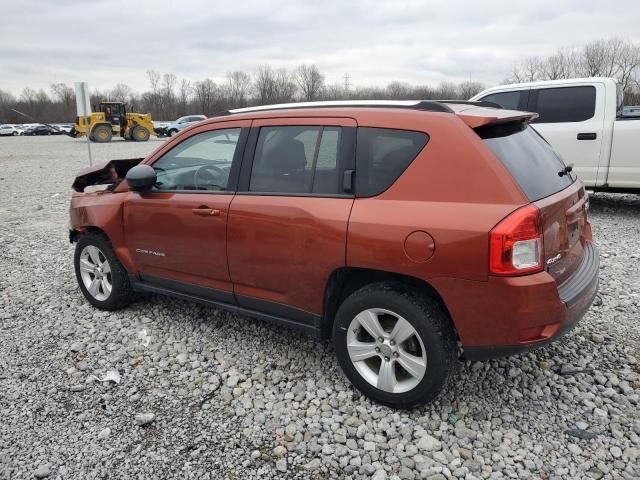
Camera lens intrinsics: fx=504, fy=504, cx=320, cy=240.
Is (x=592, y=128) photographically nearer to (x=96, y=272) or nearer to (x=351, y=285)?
(x=351, y=285)

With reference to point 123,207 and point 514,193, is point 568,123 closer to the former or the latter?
point 514,193

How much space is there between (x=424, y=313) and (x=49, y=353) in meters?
2.84

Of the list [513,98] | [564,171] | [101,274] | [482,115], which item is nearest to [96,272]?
[101,274]

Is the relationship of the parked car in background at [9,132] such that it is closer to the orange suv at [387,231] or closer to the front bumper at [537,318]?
the orange suv at [387,231]

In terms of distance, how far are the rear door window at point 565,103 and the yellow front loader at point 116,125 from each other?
31727 mm

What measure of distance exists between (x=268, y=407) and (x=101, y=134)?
34.6 m

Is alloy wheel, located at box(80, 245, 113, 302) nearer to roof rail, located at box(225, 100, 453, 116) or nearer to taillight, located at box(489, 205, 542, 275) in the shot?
roof rail, located at box(225, 100, 453, 116)

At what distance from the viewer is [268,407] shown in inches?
120

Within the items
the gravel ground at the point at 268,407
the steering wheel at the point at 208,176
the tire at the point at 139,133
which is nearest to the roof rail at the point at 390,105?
the steering wheel at the point at 208,176

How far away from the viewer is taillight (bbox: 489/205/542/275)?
242 centimetres

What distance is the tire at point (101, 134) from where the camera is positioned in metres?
33.2

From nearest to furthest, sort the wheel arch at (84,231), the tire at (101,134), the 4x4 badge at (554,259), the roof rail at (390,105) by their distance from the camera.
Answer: the 4x4 badge at (554,259) → the roof rail at (390,105) → the wheel arch at (84,231) → the tire at (101,134)

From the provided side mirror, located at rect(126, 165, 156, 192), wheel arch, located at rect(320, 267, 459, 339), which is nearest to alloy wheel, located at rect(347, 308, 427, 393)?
wheel arch, located at rect(320, 267, 459, 339)

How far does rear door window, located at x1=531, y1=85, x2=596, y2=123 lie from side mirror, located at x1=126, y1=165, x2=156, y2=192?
5.92 meters
